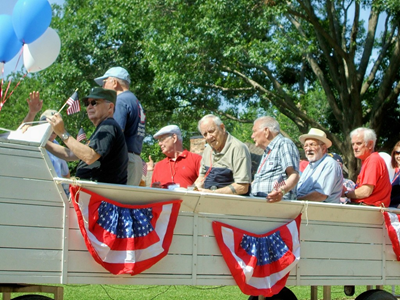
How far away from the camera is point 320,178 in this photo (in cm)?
602

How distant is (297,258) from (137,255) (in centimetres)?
149

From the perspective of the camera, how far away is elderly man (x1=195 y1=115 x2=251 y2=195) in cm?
530

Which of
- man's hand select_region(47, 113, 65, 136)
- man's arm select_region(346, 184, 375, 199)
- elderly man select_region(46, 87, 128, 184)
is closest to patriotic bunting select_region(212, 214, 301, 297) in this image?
elderly man select_region(46, 87, 128, 184)

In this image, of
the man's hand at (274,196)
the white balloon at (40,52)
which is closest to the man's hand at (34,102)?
the white balloon at (40,52)

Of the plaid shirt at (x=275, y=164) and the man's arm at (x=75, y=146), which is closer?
the man's arm at (x=75, y=146)

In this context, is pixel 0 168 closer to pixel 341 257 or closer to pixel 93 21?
pixel 341 257

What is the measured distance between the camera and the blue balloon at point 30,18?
5742mm

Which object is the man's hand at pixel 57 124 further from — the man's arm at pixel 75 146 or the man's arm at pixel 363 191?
the man's arm at pixel 363 191

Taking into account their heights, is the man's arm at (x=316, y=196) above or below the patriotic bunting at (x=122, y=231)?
above

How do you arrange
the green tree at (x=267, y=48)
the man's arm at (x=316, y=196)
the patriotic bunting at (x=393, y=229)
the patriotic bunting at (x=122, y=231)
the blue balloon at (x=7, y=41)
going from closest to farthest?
the patriotic bunting at (x=122, y=231) → the patriotic bunting at (x=393, y=229) → the man's arm at (x=316, y=196) → the blue balloon at (x=7, y=41) → the green tree at (x=267, y=48)

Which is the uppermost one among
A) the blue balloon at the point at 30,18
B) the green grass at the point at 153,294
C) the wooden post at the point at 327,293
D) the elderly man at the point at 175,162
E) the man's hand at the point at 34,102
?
the blue balloon at the point at 30,18

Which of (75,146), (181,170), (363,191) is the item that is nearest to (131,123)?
(75,146)

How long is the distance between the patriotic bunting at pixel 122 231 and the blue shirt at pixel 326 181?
6.91 feet

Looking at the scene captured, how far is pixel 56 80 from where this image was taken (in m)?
19.8
